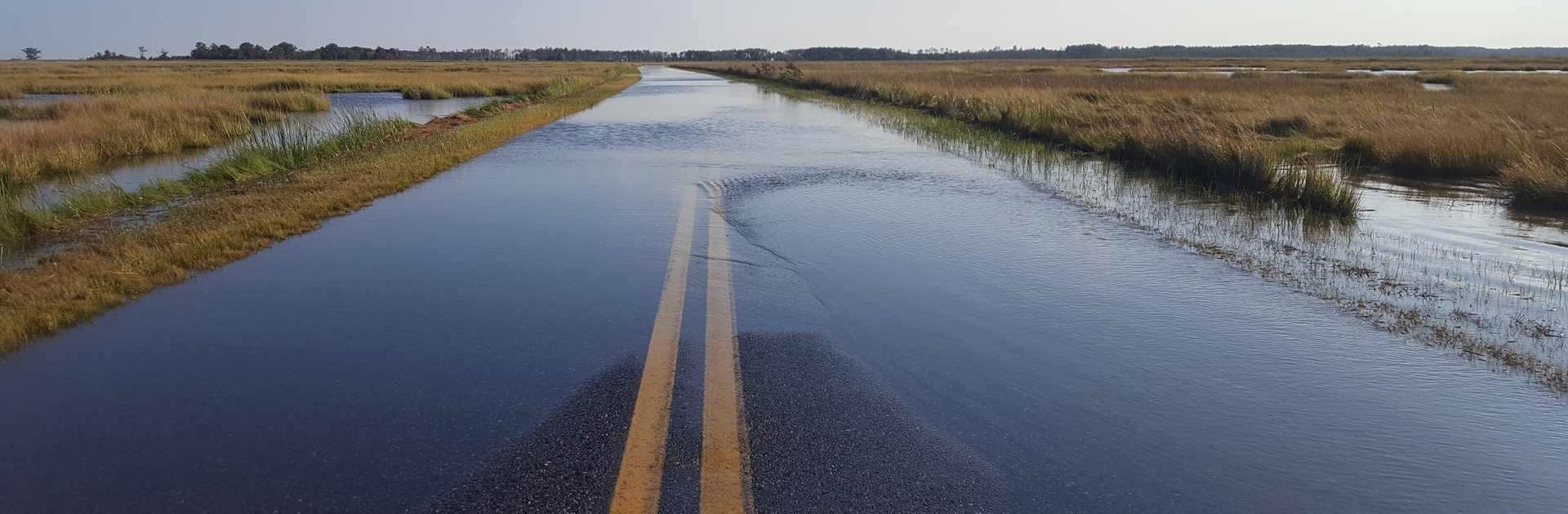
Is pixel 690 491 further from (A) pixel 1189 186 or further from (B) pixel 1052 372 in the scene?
(A) pixel 1189 186

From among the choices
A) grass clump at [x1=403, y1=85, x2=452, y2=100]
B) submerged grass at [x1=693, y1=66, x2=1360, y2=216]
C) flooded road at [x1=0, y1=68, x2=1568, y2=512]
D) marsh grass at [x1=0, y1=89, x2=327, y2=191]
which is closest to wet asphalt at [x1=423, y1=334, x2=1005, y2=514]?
flooded road at [x1=0, y1=68, x2=1568, y2=512]

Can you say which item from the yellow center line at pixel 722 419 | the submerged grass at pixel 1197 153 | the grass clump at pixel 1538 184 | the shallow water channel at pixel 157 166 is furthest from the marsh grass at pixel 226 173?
the grass clump at pixel 1538 184

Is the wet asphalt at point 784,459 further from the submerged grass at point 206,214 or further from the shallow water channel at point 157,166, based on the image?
the shallow water channel at point 157,166

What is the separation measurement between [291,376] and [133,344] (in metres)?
1.37

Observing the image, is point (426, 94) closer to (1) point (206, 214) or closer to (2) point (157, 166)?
(2) point (157, 166)

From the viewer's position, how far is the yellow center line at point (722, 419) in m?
3.44

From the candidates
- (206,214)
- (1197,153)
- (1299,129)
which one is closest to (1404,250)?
(1197,153)

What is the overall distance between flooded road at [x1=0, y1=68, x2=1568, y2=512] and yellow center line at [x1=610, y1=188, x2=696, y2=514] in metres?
0.07

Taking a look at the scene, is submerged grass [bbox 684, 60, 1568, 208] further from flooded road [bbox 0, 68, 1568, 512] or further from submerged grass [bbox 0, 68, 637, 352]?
submerged grass [bbox 0, 68, 637, 352]

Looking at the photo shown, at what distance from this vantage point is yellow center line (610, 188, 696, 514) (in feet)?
11.2

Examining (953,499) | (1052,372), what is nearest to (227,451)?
(953,499)

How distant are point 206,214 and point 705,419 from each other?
8395 mm

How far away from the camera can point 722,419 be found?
165 inches

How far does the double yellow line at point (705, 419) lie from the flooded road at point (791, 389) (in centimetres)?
6
